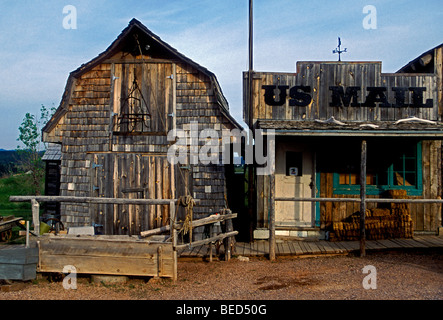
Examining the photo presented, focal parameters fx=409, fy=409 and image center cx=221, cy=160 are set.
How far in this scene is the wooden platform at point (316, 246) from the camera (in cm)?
979

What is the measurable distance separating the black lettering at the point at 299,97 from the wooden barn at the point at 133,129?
7.32 ft

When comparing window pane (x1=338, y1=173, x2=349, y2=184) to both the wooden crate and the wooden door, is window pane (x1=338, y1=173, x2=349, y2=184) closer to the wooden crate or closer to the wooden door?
the wooden door

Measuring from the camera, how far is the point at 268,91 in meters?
11.6

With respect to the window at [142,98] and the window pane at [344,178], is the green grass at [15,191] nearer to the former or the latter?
the window at [142,98]

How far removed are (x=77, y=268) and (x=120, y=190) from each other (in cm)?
323

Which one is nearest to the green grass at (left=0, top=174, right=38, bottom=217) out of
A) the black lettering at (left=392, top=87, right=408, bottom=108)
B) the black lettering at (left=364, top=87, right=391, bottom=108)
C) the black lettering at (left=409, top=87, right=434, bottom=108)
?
the black lettering at (left=364, top=87, right=391, bottom=108)

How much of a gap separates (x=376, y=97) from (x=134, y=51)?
6867 millimetres

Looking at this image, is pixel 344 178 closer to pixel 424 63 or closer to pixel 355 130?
pixel 355 130

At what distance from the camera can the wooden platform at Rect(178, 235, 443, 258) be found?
9.79m

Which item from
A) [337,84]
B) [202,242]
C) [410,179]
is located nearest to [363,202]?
[410,179]

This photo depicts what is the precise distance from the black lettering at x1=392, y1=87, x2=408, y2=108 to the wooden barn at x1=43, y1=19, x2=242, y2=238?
491 centimetres

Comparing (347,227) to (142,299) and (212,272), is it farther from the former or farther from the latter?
(142,299)

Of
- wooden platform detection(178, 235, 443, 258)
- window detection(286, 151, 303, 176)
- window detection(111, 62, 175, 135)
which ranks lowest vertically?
wooden platform detection(178, 235, 443, 258)

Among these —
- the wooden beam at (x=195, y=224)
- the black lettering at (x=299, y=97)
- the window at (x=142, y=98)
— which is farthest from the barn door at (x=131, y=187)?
the black lettering at (x=299, y=97)
